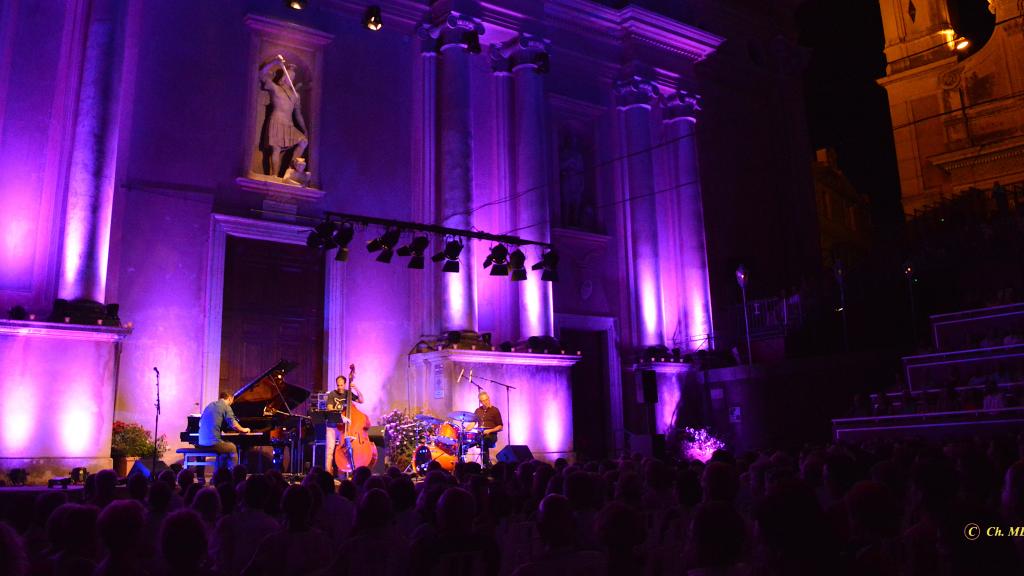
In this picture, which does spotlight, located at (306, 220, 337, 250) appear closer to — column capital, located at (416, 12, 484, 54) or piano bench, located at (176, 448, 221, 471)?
piano bench, located at (176, 448, 221, 471)

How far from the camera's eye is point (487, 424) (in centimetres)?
1455

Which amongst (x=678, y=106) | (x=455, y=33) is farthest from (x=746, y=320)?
(x=455, y=33)

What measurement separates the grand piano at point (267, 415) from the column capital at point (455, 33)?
804 cm

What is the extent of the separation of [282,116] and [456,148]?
357 cm

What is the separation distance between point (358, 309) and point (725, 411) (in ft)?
29.1

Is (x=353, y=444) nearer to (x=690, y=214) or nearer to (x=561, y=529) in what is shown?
(x=561, y=529)

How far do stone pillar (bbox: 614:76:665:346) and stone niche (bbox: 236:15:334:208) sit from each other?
25.9 ft

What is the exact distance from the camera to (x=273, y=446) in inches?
518

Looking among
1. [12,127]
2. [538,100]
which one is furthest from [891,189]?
[12,127]

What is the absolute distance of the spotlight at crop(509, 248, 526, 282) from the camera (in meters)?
15.9

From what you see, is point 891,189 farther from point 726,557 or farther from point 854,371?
point 726,557

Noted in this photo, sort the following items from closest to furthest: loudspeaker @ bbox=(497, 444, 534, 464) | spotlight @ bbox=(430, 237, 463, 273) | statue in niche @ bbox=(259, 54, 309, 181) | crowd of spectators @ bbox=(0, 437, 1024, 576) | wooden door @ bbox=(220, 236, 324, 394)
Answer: crowd of spectators @ bbox=(0, 437, 1024, 576)
loudspeaker @ bbox=(497, 444, 534, 464)
wooden door @ bbox=(220, 236, 324, 394)
spotlight @ bbox=(430, 237, 463, 273)
statue in niche @ bbox=(259, 54, 309, 181)

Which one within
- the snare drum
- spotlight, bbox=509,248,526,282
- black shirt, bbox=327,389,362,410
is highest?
spotlight, bbox=509,248,526,282

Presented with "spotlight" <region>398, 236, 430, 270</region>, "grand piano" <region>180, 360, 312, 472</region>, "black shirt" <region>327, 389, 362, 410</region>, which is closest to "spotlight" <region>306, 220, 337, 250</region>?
"spotlight" <region>398, 236, 430, 270</region>
